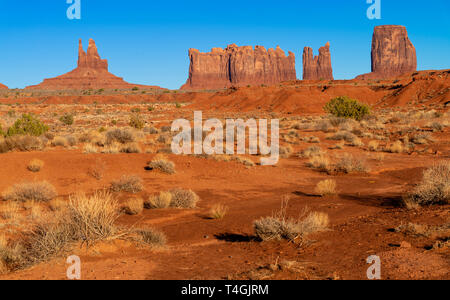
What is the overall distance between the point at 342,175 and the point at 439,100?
4161 cm

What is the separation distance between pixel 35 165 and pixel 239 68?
15695 cm

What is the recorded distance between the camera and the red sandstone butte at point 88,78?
134350mm

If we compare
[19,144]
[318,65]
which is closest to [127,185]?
[19,144]

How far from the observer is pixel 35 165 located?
13.5 metres

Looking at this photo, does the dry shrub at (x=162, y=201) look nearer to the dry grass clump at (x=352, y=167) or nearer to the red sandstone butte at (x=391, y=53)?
the dry grass clump at (x=352, y=167)

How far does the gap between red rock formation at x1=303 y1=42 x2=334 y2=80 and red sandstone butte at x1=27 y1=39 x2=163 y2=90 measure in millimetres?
71044

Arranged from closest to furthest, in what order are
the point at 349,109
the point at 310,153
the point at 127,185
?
the point at 127,185 < the point at 310,153 < the point at 349,109

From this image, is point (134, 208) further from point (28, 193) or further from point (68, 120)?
point (68, 120)

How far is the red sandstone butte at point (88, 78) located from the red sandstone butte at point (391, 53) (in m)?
90.3

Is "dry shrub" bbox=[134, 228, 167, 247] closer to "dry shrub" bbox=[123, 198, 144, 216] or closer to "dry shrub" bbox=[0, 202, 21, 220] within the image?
"dry shrub" bbox=[123, 198, 144, 216]

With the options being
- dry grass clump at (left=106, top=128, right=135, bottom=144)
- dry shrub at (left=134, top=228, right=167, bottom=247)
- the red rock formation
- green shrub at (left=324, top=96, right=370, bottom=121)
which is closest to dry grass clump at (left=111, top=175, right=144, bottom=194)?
dry shrub at (left=134, top=228, right=167, bottom=247)

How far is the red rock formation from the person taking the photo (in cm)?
14875

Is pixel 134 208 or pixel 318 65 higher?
pixel 318 65
